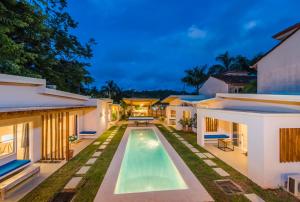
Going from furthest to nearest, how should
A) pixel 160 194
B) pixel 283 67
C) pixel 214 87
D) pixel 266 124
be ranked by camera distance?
pixel 214 87, pixel 283 67, pixel 266 124, pixel 160 194

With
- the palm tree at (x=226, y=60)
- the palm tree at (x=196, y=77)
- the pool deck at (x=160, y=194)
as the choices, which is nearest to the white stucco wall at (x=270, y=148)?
the pool deck at (x=160, y=194)

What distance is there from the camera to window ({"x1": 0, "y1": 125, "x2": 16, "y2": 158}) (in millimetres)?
7500

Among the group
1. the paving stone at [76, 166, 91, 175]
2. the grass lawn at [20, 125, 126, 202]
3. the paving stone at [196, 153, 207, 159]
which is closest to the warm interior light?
the grass lawn at [20, 125, 126, 202]

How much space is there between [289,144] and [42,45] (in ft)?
60.3

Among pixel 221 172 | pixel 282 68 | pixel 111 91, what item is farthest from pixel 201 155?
pixel 111 91

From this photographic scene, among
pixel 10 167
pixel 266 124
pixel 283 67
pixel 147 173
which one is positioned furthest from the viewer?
pixel 283 67

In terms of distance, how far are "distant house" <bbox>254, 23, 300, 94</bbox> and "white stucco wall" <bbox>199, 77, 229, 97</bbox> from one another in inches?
299

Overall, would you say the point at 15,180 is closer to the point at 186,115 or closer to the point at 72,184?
the point at 72,184

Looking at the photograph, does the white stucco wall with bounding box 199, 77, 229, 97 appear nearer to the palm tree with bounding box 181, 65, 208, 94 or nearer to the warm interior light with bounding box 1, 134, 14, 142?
the palm tree with bounding box 181, 65, 208, 94

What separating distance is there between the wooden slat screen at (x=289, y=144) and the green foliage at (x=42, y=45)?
543 inches

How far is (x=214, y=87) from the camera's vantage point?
22922 mm

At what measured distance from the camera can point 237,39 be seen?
9050 centimetres

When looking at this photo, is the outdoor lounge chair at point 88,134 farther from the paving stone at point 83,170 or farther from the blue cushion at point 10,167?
the blue cushion at point 10,167

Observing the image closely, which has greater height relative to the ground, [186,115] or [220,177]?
[186,115]
